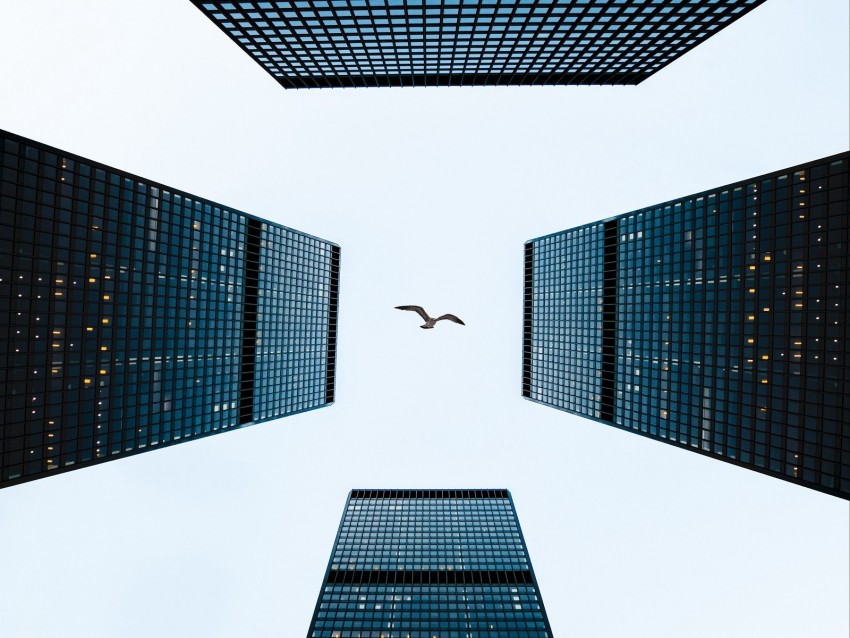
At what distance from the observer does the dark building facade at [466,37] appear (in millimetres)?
68625

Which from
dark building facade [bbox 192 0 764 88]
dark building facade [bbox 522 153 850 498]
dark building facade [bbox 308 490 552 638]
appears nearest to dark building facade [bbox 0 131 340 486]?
dark building facade [bbox 192 0 764 88]

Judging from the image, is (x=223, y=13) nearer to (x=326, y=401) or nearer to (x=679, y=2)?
(x=679, y=2)

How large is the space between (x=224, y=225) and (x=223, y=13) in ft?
115

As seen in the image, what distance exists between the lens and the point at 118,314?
63875 mm

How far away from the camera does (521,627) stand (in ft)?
339

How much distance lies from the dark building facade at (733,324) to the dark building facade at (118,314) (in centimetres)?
7722

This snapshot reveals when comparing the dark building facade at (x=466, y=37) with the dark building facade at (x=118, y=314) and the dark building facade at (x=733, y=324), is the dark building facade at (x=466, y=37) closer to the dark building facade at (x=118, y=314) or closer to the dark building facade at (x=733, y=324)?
the dark building facade at (x=733, y=324)

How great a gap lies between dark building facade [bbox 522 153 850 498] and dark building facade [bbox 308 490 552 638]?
5149 centimetres

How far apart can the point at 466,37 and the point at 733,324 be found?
65.0 m

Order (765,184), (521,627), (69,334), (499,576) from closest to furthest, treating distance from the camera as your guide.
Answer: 1. (69,334)
2. (765,184)
3. (521,627)
4. (499,576)

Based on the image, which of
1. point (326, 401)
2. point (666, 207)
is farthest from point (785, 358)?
point (326, 401)

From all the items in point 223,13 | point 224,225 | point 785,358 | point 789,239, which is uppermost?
point 223,13

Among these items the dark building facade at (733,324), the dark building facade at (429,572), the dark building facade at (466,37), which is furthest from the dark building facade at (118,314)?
the dark building facade at (733,324)

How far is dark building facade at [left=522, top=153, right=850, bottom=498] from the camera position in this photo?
53.8 meters
